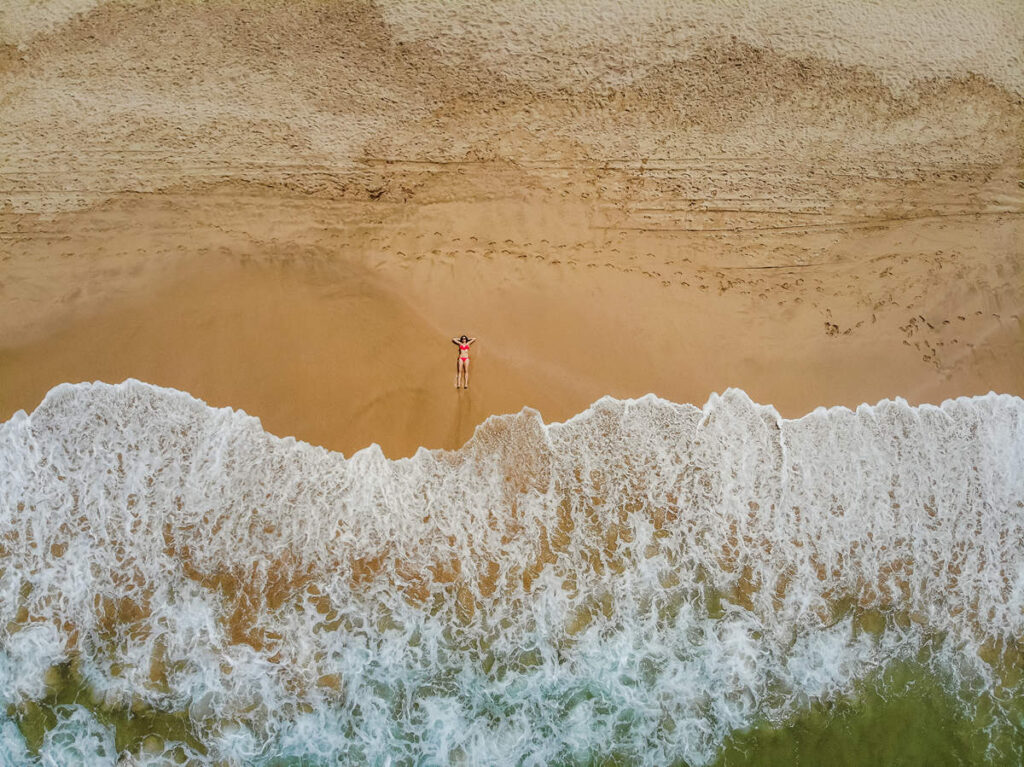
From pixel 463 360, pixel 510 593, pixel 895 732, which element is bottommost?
pixel 895 732

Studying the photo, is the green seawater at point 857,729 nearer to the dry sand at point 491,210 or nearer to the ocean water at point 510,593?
the ocean water at point 510,593

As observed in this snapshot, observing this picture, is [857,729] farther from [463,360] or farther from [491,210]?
[491,210]

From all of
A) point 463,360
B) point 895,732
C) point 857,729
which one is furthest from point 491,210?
point 895,732

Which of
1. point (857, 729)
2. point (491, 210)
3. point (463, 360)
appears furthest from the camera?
point (491, 210)

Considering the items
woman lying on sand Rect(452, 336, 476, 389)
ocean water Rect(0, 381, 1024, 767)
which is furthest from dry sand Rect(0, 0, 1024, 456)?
ocean water Rect(0, 381, 1024, 767)

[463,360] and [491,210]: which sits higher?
[491,210]

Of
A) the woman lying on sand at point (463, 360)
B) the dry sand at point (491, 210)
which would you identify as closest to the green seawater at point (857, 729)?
the dry sand at point (491, 210)
